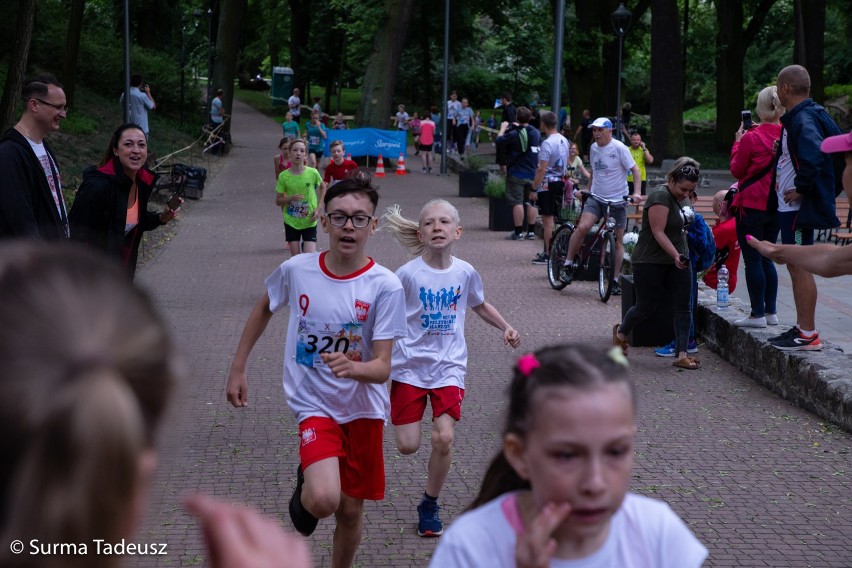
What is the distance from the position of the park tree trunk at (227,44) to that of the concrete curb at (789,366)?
1231 inches

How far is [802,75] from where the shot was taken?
9.50m

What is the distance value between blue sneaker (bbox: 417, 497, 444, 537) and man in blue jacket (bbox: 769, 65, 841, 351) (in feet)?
14.7

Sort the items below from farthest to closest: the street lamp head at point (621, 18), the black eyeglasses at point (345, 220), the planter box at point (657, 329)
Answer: the street lamp head at point (621, 18) < the planter box at point (657, 329) < the black eyeglasses at point (345, 220)

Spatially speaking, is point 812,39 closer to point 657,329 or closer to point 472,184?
point 472,184

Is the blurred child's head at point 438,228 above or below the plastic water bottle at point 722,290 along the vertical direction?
above

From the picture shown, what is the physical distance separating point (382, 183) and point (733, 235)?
64.5 feet

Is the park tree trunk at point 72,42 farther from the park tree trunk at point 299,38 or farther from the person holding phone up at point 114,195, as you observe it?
the park tree trunk at point 299,38

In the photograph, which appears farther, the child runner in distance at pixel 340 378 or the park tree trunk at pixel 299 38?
the park tree trunk at pixel 299 38

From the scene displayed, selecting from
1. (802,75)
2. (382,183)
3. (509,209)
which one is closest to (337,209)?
(802,75)

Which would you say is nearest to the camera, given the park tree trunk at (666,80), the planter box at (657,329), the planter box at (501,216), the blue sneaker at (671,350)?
the blue sneaker at (671,350)

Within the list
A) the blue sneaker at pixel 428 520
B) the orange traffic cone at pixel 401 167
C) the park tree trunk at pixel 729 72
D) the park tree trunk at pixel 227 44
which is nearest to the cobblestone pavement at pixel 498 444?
the blue sneaker at pixel 428 520

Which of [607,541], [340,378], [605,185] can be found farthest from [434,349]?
[605,185]

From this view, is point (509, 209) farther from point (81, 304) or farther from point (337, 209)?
point (81, 304)

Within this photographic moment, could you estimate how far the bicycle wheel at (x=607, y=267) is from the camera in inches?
548
